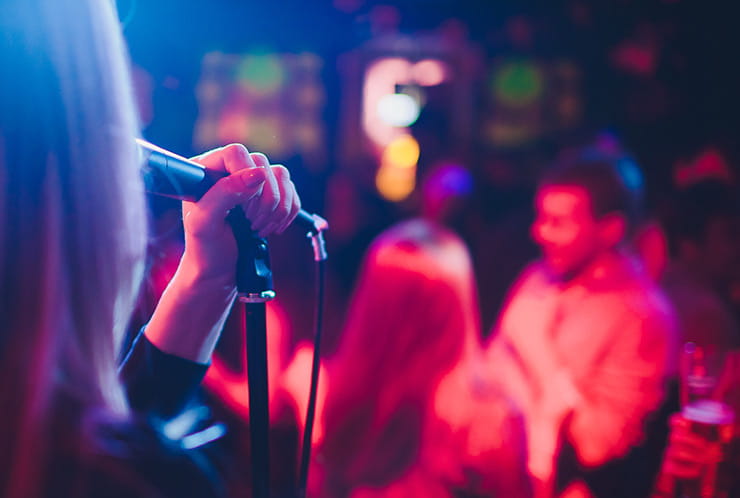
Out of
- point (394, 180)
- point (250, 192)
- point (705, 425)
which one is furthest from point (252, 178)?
point (394, 180)

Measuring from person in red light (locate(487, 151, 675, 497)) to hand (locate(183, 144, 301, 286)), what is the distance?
182 centimetres

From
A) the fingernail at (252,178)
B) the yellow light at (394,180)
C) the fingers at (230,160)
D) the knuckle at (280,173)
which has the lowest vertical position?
the fingernail at (252,178)

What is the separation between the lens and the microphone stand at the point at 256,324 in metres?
0.85

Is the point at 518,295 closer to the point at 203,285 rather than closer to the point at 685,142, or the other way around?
the point at 203,285

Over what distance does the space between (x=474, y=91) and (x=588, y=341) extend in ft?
14.2

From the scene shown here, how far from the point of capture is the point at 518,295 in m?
2.81

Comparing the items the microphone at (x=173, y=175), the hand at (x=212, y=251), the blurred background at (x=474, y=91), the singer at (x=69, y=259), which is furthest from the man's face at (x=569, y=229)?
the singer at (x=69, y=259)

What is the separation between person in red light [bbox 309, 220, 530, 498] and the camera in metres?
2.51

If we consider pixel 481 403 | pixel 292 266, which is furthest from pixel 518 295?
pixel 292 266

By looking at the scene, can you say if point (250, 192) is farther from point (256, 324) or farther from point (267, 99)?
point (267, 99)

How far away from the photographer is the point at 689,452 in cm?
158

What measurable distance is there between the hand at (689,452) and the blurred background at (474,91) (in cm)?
227

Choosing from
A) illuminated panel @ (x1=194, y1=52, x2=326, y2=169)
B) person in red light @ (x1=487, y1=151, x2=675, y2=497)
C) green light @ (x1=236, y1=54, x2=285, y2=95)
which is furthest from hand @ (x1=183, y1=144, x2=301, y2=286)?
green light @ (x1=236, y1=54, x2=285, y2=95)

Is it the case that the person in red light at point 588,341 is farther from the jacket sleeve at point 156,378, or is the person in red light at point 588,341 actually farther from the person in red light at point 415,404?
the jacket sleeve at point 156,378
